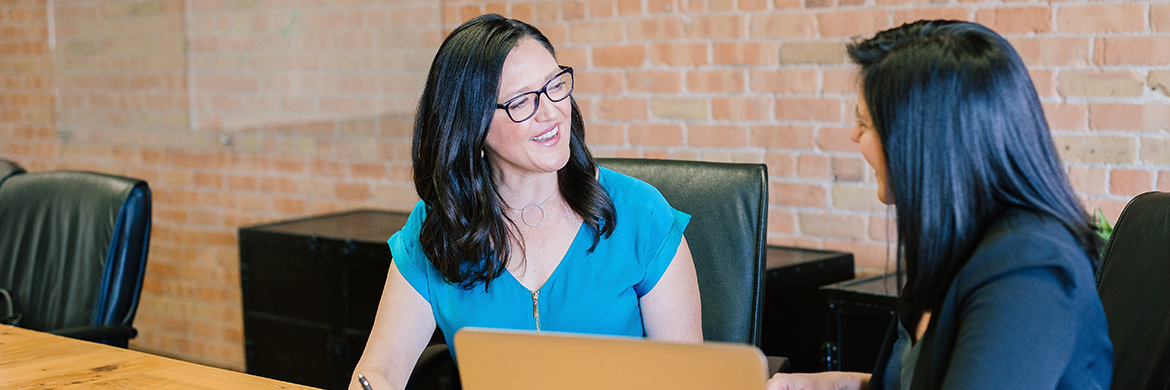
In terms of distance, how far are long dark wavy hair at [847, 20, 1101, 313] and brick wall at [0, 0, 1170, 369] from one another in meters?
1.29

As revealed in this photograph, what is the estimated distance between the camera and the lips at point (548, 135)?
1.58m

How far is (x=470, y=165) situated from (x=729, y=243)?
0.45m

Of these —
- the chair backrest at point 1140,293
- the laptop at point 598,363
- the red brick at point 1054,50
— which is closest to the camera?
the laptop at point 598,363

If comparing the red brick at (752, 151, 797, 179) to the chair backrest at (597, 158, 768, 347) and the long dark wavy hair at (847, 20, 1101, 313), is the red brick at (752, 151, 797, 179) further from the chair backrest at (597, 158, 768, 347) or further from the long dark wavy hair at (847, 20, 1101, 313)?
the long dark wavy hair at (847, 20, 1101, 313)

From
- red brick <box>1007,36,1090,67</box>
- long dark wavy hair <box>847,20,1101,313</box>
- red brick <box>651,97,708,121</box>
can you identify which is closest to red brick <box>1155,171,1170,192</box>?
red brick <box>1007,36,1090,67</box>

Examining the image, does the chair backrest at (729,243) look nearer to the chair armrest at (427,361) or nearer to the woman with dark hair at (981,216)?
the chair armrest at (427,361)

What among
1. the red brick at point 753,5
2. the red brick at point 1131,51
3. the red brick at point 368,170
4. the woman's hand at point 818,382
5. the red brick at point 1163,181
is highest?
the red brick at point 753,5

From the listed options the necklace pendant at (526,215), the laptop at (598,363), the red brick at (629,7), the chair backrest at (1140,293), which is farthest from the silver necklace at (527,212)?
the red brick at (629,7)

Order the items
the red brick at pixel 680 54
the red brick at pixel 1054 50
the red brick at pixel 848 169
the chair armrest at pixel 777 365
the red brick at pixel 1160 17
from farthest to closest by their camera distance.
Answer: the red brick at pixel 680 54 → the red brick at pixel 848 169 → the red brick at pixel 1054 50 → the red brick at pixel 1160 17 → the chair armrest at pixel 777 365

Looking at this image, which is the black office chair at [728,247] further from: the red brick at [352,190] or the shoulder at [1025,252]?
the red brick at [352,190]

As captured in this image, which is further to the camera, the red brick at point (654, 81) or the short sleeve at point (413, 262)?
the red brick at point (654, 81)

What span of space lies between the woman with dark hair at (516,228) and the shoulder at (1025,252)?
725 millimetres

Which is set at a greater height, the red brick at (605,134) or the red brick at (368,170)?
the red brick at (605,134)

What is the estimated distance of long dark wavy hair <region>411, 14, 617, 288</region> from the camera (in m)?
1.56
